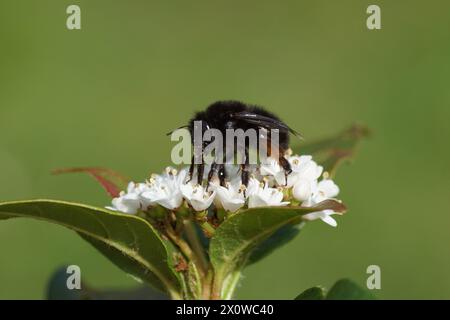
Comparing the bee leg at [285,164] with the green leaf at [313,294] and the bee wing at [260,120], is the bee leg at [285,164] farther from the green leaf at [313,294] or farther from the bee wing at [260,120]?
the green leaf at [313,294]

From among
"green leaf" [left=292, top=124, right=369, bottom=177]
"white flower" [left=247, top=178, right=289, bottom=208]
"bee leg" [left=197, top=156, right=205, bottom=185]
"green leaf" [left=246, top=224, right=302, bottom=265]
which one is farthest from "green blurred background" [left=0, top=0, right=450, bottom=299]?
"white flower" [left=247, top=178, right=289, bottom=208]

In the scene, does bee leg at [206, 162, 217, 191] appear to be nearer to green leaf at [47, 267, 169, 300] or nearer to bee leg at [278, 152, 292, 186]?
bee leg at [278, 152, 292, 186]

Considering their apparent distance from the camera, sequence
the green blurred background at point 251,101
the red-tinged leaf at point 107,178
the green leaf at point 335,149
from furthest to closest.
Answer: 1. the green blurred background at point 251,101
2. the green leaf at point 335,149
3. the red-tinged leaf at point 107,178

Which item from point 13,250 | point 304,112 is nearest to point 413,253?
point 304,112

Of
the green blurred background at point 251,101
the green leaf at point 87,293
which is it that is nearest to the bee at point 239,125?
the green leaf at point 87,293

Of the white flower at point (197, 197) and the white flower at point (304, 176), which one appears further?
the white flower at point (304, 176)

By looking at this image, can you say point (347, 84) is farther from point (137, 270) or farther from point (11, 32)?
point (137, 270)

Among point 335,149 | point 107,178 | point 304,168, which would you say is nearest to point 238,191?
point 304,168
